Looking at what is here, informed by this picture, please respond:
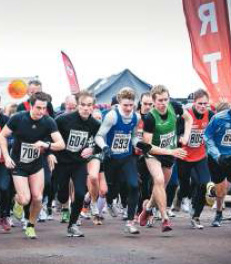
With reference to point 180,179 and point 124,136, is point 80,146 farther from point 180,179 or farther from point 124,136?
point 180,179

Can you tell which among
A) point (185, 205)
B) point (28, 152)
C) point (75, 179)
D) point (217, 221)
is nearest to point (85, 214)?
point (185, 205)

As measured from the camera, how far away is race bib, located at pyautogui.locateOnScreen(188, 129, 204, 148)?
1400cm

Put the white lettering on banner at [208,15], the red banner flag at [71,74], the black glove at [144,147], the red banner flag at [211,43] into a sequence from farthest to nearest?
the red banner flag at [71,74] < the white lettering on banner at [208,15] < the red banner flag at [211,43] < the black glove at [144,147]

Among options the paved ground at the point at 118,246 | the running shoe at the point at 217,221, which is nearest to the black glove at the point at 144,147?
the paved ground at the point at 118,246

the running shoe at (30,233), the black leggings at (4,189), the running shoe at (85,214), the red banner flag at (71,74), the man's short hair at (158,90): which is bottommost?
the running shoe at (85,214)

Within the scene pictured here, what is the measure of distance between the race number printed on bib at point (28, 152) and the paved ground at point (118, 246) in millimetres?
997

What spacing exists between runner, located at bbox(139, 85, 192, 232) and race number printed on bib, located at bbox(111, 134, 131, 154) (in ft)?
1.21

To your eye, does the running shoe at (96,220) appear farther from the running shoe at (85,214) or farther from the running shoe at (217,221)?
the running shoe at (217,221)

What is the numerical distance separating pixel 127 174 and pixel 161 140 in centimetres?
66

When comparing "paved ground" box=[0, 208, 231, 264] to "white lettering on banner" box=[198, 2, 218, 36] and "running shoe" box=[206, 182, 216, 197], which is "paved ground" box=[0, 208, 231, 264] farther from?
"white lettering on banner" box=[198, 2, 218, 36]

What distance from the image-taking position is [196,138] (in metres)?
14.2

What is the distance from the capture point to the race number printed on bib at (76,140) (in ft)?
38.8

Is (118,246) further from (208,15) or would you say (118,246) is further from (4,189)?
(208,15)

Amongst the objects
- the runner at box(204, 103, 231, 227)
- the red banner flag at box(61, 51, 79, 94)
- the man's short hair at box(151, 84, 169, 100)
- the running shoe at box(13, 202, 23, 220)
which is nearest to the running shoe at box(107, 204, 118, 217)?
the running shoe at box(13, 202, 23, 220)
